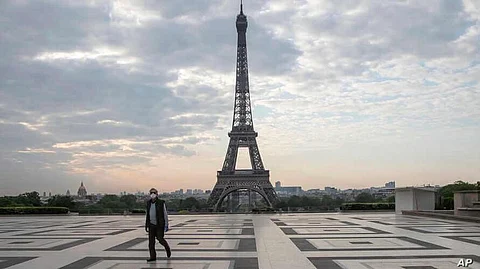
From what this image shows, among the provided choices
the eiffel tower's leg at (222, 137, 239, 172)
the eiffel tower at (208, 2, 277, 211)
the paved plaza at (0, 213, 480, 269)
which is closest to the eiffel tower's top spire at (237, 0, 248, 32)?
the eiffel tower at (208, 2, 277, 211)

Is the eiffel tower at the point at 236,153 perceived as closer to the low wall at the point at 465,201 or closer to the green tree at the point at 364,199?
the green tree at the point at 364,199

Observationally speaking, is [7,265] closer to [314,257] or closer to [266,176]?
[314,257]

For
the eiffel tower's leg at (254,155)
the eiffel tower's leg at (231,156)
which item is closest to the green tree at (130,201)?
the eiffel tower's leg at (231,156)

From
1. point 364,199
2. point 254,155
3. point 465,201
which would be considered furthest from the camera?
point 254,155

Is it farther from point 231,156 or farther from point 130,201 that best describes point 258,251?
point 130,201

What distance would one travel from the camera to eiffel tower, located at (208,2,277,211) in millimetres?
67562

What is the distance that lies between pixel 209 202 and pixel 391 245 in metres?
54.2

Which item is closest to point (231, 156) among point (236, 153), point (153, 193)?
point (236, 153)

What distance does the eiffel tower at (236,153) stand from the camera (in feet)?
222

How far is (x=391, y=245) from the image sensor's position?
39.5 feet

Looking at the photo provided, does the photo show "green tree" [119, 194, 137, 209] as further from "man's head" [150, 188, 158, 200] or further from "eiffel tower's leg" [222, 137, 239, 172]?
"man's head" [150, 188, 158, 200]

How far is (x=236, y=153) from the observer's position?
72125mm

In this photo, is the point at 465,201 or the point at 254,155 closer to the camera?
the point at 465,201

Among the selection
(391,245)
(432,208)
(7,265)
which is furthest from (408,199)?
(7,265)
